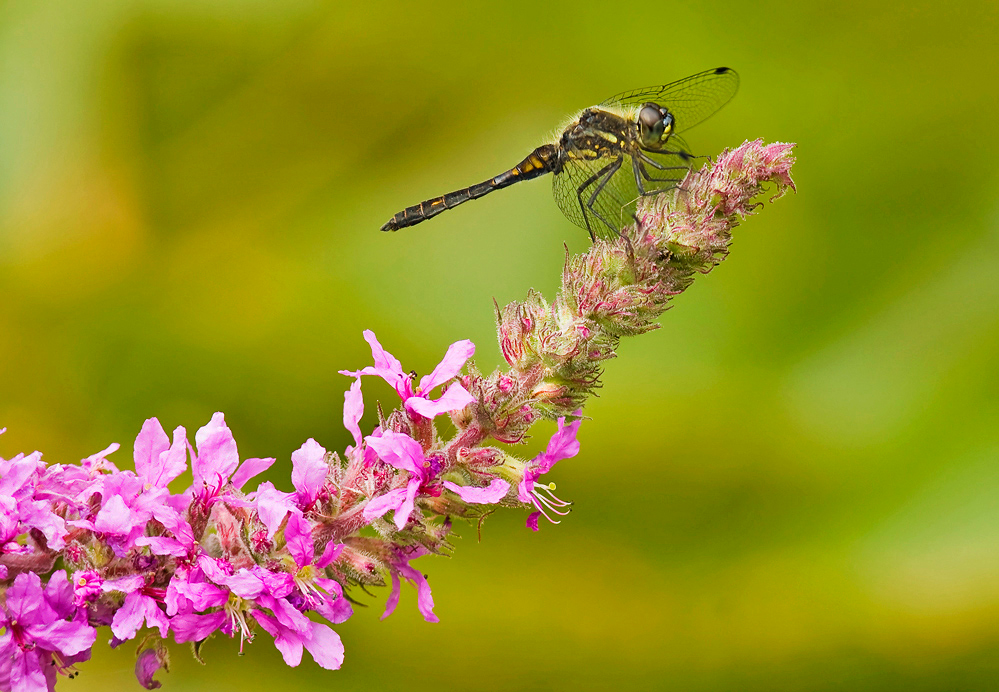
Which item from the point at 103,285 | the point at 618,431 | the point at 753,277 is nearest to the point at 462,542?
the point at 618,431

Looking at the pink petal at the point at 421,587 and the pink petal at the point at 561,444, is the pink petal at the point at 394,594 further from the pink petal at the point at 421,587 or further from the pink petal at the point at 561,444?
the pink petal at the point at 561,444

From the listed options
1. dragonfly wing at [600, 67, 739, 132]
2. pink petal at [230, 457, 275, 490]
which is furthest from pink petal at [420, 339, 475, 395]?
dragonfly wing at [600, 67, 739, 132]

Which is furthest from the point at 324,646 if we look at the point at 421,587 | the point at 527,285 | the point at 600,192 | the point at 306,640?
the point at 527,285

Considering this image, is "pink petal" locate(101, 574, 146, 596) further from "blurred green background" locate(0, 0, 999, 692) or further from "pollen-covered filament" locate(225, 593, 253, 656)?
"blurred green background" locate(0, 0, 999, 692)

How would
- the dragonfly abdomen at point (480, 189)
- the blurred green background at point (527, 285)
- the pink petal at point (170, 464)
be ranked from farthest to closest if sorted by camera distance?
1. the blurred green background at point (527, 285)
2. the dragonfly abdomen at point (480, 189)
3. the pink petal at point (170, 464)

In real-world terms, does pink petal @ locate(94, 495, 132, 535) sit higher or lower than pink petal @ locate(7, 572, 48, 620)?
higher

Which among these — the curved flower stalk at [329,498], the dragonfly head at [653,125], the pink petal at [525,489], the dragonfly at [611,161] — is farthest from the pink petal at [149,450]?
the dragonfly head at [653,125]

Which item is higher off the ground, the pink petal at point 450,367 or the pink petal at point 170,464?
the pink petal at point 450,367
